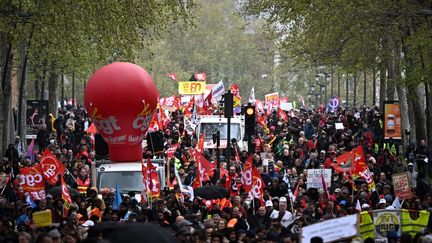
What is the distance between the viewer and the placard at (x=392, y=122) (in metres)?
43.5

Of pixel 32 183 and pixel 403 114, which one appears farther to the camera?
pixel 403 114

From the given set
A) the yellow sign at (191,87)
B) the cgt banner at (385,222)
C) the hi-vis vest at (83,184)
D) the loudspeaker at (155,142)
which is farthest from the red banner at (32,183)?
the yellow sign at (191,87)

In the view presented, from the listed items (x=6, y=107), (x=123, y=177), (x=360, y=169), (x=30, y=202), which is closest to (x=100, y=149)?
(x=123, y=177)

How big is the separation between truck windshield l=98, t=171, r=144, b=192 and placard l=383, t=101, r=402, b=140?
17.4 m

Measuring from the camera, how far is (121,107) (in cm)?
3044

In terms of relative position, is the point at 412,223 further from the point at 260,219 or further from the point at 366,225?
the point at 260,219

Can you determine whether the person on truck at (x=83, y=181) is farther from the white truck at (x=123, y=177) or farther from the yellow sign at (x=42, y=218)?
the yellow sign at (x=42, y=218)

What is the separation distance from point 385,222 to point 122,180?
330 inches

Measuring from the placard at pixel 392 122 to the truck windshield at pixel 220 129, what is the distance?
4.56m

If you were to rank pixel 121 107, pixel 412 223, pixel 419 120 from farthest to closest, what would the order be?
pixel 419 120 < pixel 121 107 < pixel 412 223

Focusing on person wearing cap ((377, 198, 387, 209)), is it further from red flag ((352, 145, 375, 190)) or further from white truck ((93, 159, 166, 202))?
white truck ((93, 159, 166, 202))

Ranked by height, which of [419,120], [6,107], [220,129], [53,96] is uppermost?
[53,96]

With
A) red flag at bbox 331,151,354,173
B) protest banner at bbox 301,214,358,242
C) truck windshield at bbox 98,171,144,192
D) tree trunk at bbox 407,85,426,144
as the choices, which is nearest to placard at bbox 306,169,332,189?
red flag at bbox 331,151,354,173

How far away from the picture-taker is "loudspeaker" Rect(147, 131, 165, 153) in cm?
3272
